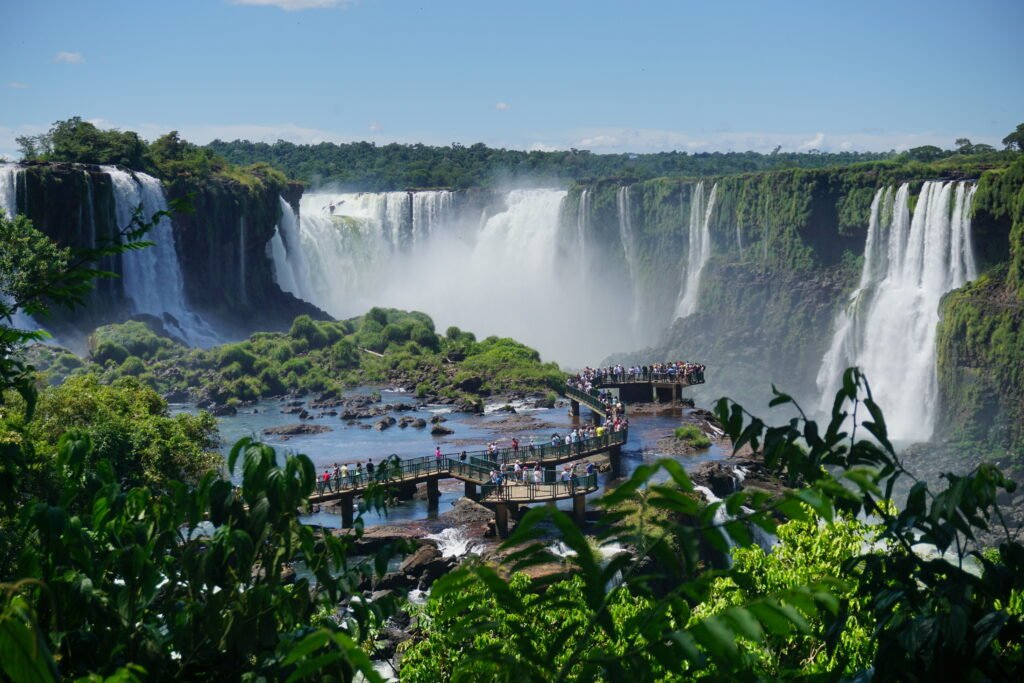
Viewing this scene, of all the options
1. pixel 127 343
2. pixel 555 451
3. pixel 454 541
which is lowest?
pixel 127 343

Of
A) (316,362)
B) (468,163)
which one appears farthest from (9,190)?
(468,163)

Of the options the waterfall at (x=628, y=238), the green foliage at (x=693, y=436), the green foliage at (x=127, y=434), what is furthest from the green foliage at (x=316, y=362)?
the green foliage at (x=127, y=434)

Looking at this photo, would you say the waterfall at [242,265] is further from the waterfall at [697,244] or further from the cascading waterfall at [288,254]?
the waterfall at [697,244]

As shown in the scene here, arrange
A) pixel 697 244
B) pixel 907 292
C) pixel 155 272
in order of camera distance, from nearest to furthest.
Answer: pixel 907 292 < pixel 155 272 < pixel 697 244

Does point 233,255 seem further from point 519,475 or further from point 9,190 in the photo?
point 519,475

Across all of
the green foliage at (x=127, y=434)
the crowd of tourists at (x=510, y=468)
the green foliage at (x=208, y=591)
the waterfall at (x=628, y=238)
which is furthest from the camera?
the waterfall at (x=628, y=238)

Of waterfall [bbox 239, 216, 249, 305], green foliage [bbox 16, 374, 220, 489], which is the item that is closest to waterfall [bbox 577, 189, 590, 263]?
waterfall [bbox 239, 216, 249, 305]

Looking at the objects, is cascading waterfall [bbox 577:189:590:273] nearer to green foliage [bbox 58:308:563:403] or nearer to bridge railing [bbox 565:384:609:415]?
green foliage [bbox 58:308:563:403]
